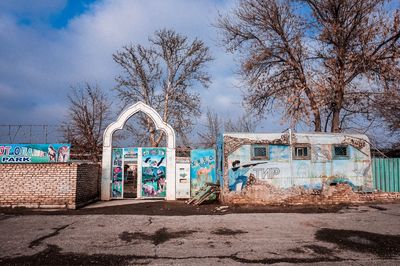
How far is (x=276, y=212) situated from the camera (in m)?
12.0

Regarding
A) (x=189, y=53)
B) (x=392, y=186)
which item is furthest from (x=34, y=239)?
(x=189, y=53)

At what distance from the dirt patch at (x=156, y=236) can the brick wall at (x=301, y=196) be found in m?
5.73

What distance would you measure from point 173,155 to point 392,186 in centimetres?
1071

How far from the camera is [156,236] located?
7.95m

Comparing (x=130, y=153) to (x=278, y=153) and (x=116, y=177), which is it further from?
(x=278, y=153)

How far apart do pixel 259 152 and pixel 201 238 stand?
283 inches

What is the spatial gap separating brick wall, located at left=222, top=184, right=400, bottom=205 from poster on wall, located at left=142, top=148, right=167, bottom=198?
360 cm

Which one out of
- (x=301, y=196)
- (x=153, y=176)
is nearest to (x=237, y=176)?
(x=301, y=196)

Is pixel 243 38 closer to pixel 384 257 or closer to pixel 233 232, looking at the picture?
pixel 233 232

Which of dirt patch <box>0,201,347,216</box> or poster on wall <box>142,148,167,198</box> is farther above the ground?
poster on wall <box>142,148,167,198</box>

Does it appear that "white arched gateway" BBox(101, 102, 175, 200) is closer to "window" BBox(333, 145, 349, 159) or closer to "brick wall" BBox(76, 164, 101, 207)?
"brick wall" BBox(76, 164, 101, 207)

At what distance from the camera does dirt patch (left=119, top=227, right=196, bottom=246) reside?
7535 millimetres

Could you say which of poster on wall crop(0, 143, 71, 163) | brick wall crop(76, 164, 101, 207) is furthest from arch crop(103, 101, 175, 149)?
poster on wall crop(0, 143, 71, 163)

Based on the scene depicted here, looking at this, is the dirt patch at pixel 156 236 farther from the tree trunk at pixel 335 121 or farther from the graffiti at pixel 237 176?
the tree trunk at pixel 335 121
